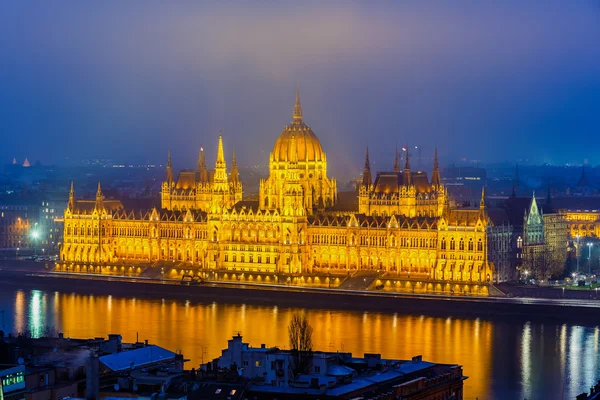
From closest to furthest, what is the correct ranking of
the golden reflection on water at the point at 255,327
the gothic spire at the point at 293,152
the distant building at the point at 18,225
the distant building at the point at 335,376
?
1. the distant building at the point at 335,376
2. the golden reflection on water at the point at 255,327
3. the gothic spire at the point at 293,152
4. the distant building at the point at 18,225

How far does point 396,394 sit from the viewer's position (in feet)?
136

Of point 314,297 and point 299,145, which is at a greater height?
point 299,145

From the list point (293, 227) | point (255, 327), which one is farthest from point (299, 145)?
point (255, 327)

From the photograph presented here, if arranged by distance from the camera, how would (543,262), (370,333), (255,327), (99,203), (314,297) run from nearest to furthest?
(370,333) → (255,327) → (314,297) → (543,262) → (99,203)

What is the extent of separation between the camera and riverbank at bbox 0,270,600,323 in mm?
77562

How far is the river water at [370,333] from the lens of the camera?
59844mm

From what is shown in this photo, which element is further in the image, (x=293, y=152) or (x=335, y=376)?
(x=293, y=152)

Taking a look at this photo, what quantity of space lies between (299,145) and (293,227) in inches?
249

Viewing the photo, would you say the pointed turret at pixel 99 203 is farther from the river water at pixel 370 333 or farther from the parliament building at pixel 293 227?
the river water at pixel 370 333

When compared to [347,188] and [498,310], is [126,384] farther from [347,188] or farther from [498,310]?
[347,188]

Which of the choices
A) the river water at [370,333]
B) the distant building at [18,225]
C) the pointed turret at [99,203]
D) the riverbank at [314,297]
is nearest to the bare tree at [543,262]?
the riverbank at [314,297]

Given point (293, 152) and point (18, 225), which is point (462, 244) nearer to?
point (293, 152)

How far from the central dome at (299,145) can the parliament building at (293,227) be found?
0.18ft

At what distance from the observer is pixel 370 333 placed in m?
72.1
